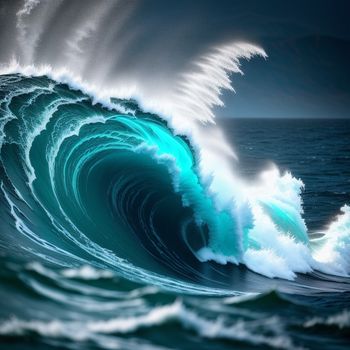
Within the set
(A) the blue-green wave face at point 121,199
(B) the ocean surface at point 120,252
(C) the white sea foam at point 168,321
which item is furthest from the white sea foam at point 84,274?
(A) the blue-green wave face at point 121,199

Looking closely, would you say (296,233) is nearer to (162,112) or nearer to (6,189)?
(162,112)

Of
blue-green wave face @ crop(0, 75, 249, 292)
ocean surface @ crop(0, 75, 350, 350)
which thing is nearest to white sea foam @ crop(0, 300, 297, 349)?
ocean surface @ crop(0, 75, 350, 350)

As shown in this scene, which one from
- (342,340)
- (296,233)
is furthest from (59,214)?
(296,233)

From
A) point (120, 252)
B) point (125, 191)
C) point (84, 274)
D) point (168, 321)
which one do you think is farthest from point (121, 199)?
point (168, 321)

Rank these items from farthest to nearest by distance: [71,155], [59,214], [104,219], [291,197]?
[291,197], [71,155], [104,219], [59,214]

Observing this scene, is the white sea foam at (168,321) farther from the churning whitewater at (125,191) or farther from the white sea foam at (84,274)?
the churning whitewater at (125,191)

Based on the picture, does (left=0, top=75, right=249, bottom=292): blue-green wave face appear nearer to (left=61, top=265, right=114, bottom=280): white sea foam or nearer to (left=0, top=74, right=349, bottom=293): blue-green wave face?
(left=0, top=74, right=349, bottom=293): blue-green wave face

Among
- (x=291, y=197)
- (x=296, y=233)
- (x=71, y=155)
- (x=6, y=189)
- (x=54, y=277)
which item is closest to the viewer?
(x=54, y=277)

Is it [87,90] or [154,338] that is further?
[87,90]
